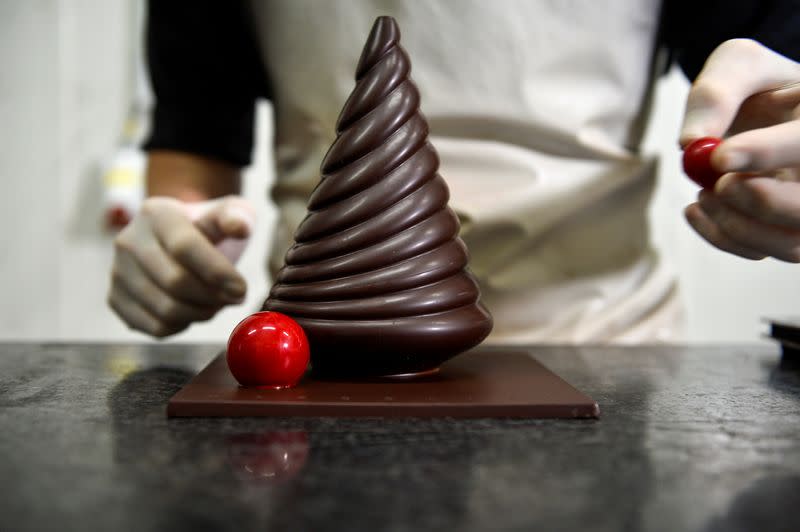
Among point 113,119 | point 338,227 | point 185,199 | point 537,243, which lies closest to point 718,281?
point 537,243

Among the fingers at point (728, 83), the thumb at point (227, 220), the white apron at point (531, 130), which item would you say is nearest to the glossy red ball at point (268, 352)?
the thumb at point (227, 220)

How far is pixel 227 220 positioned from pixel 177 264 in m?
0.16

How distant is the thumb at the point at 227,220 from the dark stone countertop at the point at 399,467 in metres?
0.27

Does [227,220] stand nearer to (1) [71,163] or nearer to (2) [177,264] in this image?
(2) [177,264]

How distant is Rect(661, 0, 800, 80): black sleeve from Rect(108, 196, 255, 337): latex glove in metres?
0.69

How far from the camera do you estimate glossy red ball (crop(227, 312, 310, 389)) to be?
59cm

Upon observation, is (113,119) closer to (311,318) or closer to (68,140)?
(68,140)

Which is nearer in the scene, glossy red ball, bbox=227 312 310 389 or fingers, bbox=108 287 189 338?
glossy red ball, bbox=227 312 310 389

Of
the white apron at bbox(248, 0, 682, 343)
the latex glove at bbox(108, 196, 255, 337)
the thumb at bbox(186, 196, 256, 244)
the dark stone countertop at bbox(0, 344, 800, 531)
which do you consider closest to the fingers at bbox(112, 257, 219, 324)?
the latex glove at bbox(108, 196, 255, 337)

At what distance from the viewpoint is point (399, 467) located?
1.41ft

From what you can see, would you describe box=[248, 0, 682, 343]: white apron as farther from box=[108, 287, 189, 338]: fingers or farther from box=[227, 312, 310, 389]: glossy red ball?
box=[227, 312, 310, 389]: glossy red ball

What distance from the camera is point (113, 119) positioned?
7.61 ft

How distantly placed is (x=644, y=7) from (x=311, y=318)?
795 millimetres

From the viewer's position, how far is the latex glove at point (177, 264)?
36.7 inches
